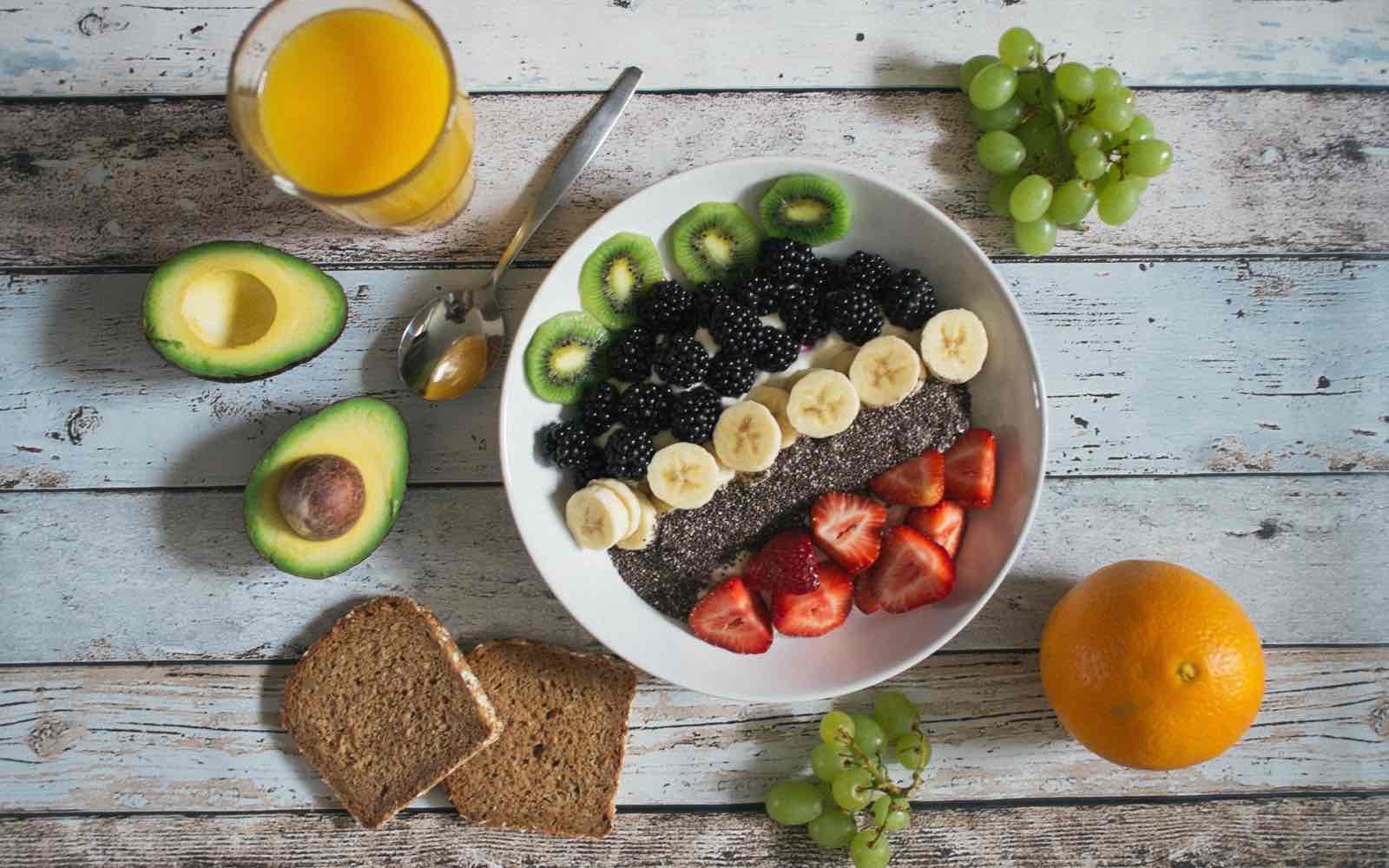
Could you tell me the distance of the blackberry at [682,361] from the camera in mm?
1288

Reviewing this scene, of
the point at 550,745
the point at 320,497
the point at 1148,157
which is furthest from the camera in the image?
the point at 550,745

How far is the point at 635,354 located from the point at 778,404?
216mm

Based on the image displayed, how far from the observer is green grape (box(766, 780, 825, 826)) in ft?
4.55

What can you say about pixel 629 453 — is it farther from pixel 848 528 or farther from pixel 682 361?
pixel 848 528

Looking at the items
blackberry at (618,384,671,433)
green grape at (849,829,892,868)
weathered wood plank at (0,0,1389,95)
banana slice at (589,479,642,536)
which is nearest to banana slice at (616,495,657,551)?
banana slice at (589,479,642,536)

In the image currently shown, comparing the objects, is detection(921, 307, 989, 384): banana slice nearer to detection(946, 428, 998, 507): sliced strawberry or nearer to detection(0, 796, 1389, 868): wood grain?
detection(946, 428, 998, 507): sliced strawberry

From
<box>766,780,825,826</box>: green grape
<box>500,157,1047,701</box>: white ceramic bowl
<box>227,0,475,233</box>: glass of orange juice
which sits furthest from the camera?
<box>766,780,825,826</box>: green grape

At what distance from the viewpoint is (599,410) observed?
1322 mm

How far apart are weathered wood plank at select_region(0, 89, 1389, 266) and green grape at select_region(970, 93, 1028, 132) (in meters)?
0.05

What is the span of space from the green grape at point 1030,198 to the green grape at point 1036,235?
2cm

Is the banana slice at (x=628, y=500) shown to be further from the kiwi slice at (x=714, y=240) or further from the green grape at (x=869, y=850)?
the green grape at (x=869, y=850)

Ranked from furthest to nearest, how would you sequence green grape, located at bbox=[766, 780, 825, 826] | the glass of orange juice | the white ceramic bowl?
green grape, located at bbox=[766, 780, 825, 826] < the white ceramic bowl < the glass of orange juice

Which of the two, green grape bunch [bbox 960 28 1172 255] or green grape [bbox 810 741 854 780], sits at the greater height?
green grape bunch [bbox 960 28 1172 255]

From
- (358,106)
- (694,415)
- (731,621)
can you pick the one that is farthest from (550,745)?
(358,106)
